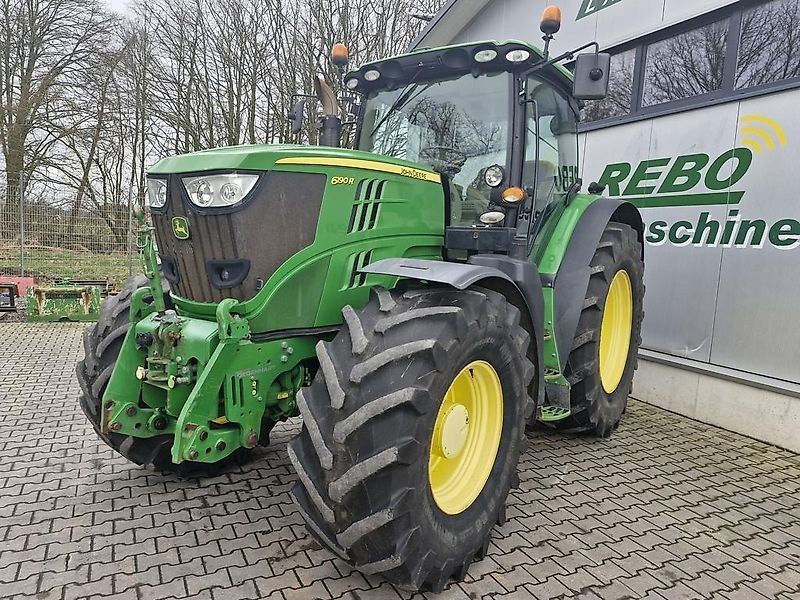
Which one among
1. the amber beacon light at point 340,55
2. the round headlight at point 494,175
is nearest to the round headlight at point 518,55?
the round headlight at point 494,175

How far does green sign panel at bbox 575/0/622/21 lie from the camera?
6.21m

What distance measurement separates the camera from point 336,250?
282 centimetres

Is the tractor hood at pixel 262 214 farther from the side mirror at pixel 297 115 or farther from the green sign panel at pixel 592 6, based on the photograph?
the green sign panel at pixel 592 6

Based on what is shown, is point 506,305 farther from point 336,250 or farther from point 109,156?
point 109,156

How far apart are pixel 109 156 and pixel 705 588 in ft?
63.4

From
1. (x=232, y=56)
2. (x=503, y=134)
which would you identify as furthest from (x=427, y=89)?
(x=232, y=56)

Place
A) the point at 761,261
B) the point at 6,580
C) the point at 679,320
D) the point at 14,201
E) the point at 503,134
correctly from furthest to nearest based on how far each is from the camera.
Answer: the point at 14,201 → the point at 679,320 → the point at 761,261 → the point at 503,134 → the point at 6,580

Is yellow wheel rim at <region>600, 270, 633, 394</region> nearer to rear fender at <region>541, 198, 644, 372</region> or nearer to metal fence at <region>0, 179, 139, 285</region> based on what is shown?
rear fender at <region>541, 198, 644, 372</region>

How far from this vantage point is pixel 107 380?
10.5 ft

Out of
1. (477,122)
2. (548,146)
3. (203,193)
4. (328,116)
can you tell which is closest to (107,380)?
(203,193)

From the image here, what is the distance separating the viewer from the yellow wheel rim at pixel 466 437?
8.72ft

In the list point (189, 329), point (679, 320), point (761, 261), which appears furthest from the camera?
point (679, 320)

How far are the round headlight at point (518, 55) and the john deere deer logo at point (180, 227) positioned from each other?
196 centimetres

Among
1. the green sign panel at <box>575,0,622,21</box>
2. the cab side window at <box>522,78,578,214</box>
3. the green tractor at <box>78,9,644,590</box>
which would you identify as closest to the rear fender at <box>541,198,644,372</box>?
the green tractor at <box>78,9,644,590</box>
